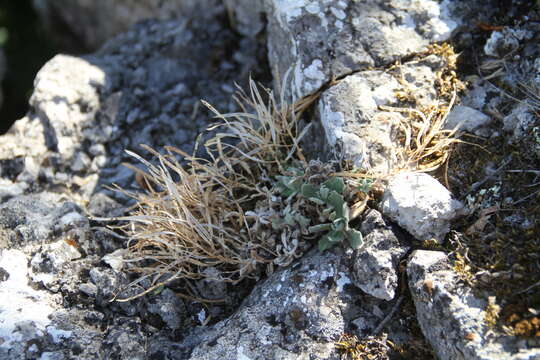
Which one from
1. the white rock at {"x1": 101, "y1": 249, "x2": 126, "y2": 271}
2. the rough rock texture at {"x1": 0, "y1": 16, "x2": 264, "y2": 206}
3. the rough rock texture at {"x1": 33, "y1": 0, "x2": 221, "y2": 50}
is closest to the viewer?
the white rock at {"x1": 101, "y1": 249, "x2": 126, "y2": 271}

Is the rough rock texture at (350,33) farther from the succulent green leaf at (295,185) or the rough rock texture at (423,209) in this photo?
the rough rock texture at (423,209)

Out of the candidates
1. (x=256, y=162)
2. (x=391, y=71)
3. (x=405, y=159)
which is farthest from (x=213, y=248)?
(x=391, y=71)

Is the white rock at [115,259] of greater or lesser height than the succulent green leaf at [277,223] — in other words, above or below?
below

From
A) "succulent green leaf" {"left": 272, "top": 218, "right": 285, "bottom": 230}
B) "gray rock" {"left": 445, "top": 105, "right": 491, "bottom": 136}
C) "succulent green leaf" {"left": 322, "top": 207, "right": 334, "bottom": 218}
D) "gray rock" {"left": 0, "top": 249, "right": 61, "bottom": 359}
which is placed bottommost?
"gray rock" {"left": 0, "top": 249, "right": 61, "bottom": 359}

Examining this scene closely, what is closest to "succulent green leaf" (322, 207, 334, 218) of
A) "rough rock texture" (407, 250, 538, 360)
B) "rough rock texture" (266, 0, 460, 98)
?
"rough rock texture" (407, 250, 538, 360)

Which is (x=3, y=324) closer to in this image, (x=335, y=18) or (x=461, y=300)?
(x=461, y=300)

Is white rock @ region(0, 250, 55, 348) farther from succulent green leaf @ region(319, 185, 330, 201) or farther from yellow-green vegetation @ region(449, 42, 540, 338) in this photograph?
yellow-green vegetation @ region(449, 42, 540, 338)

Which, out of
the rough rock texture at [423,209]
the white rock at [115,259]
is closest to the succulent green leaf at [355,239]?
the rough rock texture at [423,209]
